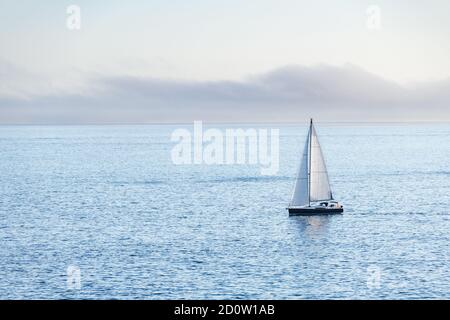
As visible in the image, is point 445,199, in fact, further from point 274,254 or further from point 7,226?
point 7,226

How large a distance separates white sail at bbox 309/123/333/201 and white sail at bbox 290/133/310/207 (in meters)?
0.77

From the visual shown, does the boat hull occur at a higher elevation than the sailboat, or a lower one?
lower

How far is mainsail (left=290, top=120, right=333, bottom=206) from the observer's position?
102m

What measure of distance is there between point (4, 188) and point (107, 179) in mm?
29318

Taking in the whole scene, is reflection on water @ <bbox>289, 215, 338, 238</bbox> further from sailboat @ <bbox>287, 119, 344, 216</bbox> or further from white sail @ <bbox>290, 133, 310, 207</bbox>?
white sail @ <bbox>290, 133, 310, 207</bbox>

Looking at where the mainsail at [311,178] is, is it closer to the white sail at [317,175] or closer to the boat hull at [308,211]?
the white sail at [317,175]

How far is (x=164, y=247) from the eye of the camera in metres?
82.4

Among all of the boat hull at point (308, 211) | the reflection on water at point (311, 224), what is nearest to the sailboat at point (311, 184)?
the boat hull at point (308, 211)

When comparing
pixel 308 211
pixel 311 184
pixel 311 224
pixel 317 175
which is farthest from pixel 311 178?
pixel 311 224

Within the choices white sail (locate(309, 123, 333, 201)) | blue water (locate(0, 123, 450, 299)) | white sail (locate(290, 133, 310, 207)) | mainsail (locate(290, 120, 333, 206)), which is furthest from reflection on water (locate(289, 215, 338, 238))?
white sail (locate(309, 123, 333, 201))

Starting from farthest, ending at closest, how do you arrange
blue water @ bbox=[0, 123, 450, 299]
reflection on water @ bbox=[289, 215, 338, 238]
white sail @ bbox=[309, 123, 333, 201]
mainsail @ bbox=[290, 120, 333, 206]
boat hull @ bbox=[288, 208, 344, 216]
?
1. boat hull @ bbox=[288, 208, 344, 216]
2. white sail @ bbox=[309, 123, 333, 201]
3. mainsail @ bbox=[290, 120, 333, 206]
4. reflection on water @ bbox=[289, 215, 338, 238]
5. blue water @ bbox=[0, 123, 450, 299]

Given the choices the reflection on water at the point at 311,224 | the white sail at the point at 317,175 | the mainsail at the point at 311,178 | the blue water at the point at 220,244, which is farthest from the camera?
the white sail at the point at 317,175

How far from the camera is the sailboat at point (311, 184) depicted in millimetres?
102438

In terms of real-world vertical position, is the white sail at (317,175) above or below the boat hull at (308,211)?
above
